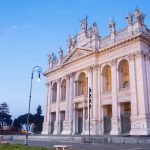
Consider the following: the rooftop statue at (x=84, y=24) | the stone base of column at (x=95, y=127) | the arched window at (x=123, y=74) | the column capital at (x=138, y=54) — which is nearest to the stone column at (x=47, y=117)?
the stone base of column at (x=95, y=127)

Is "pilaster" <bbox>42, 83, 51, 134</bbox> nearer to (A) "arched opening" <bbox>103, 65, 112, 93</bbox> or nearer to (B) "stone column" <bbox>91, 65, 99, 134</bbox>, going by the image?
(B) "stone column" <bbox>91, 65, 99, 134</bbox>

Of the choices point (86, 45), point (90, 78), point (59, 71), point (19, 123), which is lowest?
point (19, 123)

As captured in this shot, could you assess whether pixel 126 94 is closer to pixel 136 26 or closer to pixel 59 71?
pixel 136 26

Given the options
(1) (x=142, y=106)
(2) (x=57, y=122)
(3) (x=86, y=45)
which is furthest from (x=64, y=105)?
(1) (x=142, y=106)

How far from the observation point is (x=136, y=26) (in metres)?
34.3

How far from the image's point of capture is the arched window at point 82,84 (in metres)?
43.7

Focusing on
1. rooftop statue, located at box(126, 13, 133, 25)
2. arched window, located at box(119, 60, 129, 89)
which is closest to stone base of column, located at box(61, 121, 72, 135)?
arched window, located at box(119, 60, 129, 89)

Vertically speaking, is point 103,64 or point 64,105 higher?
point 103,64

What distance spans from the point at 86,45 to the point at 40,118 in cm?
4732

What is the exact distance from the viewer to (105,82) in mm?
38656

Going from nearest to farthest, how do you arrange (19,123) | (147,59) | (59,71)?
1. (147,59)
2. (59,71)
3. (19,123)

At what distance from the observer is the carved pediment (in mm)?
41425

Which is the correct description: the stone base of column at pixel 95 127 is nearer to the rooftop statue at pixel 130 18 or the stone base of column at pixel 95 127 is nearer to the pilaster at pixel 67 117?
the pilaster at pixel 67 117

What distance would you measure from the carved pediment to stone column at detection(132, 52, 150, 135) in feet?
31.7
